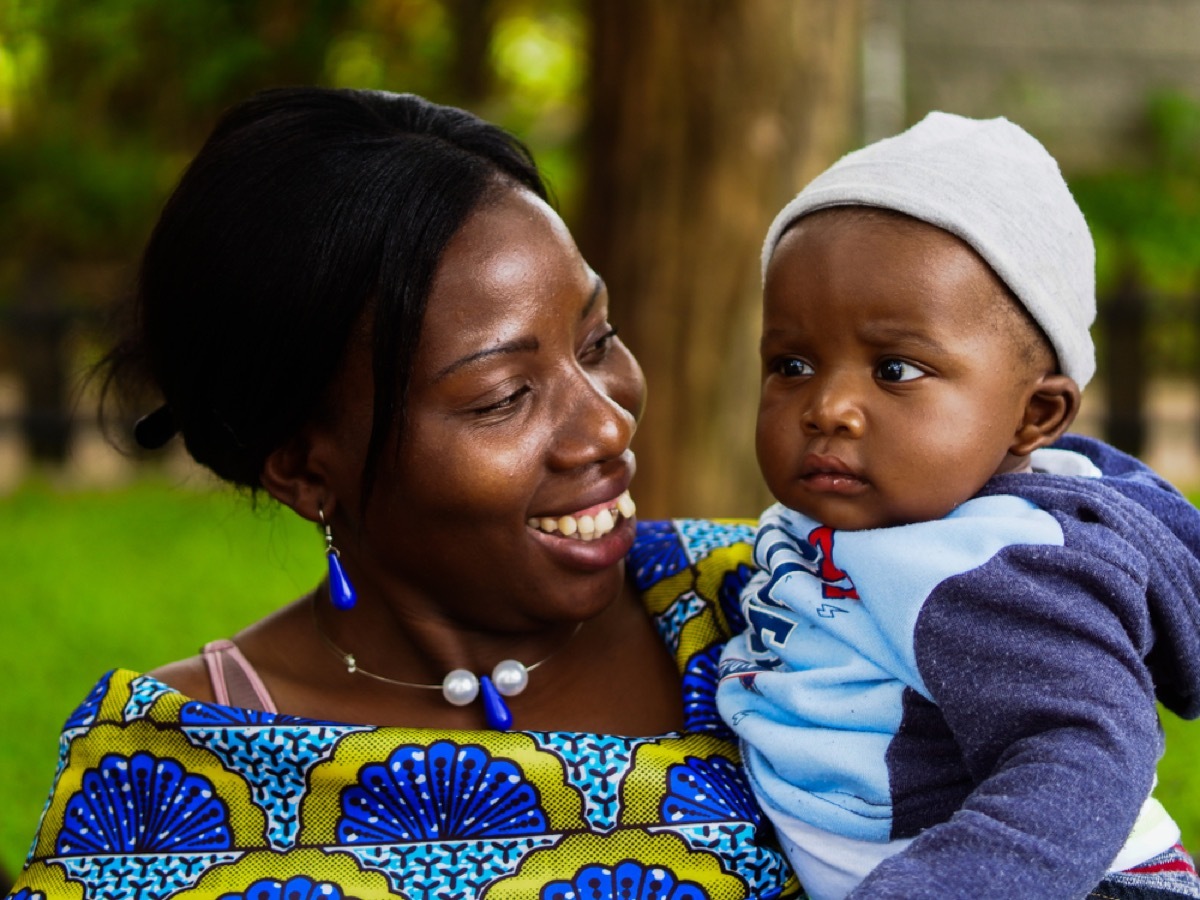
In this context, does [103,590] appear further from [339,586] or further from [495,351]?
[495,351]

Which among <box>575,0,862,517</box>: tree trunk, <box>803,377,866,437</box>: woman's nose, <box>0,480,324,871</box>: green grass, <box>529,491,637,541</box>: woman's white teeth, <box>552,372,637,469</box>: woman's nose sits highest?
<box>803,377,866,437</box>: woman's nose

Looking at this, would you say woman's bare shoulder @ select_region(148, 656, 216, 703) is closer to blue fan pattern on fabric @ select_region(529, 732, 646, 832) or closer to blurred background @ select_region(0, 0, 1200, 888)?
blurred background @ select_region(0, 0, 1200, 888)

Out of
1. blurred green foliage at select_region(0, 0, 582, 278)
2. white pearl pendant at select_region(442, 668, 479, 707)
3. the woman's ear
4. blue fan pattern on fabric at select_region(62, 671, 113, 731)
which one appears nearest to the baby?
white pearl pendant at select_region(442, 668, 479, 707)

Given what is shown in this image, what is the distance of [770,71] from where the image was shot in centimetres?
475

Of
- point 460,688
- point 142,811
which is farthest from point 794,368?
point 142,811

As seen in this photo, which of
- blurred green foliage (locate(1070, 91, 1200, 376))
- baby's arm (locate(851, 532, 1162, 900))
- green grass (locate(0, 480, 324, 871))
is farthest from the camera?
blurred green foliage (locate(1070, 91, 1200, 376))

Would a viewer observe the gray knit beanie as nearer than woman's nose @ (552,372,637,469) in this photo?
Yes

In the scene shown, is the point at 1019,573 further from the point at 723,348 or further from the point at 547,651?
the point at 723,348

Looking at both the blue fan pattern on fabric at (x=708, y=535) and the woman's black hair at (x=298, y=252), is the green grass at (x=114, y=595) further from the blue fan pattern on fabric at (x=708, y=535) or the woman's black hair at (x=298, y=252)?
the blue fan pattern on fabric at (x=708, y=535)

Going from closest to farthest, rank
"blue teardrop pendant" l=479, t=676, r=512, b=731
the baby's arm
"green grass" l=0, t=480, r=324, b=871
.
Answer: the baby's arm
"blue teardrop pendant" l=479, t=676, r=512, b=731
"green grass" l=0, t=480, r=324, b=871

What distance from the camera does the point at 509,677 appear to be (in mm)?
2354

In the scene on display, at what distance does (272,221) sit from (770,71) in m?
2.91

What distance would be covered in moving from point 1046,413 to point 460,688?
1.02 metres

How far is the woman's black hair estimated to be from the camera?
85.1 inches
